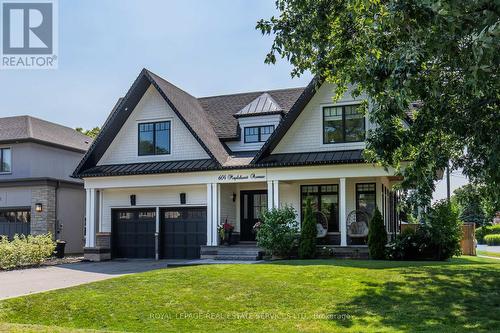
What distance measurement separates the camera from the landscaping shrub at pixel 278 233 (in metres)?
18.7

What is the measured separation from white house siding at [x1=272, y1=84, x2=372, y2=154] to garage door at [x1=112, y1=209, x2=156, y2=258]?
6.68m

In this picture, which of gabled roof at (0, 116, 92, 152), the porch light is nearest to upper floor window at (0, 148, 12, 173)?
gabled roof at (0, 116, 92, 152)

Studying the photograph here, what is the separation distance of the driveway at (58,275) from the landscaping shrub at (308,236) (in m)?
5.06

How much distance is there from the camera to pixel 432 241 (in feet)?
58.9

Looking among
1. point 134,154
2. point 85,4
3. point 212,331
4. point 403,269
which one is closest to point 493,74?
point 212,331

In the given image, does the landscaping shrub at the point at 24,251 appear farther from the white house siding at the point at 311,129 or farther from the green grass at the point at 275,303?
the white house siding at the point at 311,129

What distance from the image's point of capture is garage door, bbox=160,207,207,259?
22.2m

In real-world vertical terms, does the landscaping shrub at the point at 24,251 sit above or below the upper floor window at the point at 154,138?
below

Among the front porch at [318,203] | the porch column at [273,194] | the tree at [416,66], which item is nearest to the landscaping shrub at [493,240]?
the front porch at [318,203]

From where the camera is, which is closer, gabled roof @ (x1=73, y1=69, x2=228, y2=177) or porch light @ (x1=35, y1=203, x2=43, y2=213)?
gabled roof @ (x1=73, y1=69, x2=228, y2=177)

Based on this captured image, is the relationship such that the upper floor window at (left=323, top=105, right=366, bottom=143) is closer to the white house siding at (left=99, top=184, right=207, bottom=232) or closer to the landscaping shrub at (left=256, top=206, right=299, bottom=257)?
the landscaping shrub at (left=256, top=206, right=299, bottom=257)

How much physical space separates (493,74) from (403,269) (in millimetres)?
7302

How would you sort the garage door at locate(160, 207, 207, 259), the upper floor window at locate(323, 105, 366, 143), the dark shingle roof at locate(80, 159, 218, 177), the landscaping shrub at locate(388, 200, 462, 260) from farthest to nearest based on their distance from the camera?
the garage door at locate(160, 207, 207, 259) < the dark shingle roof at locate(80, 159, 218, 177) < the upper floor window at locate(323, 105, 366, 143) < the landscaping shrub at locate(388, 200, 462, 260)

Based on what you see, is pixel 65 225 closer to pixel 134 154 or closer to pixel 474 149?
pixel 134 154
